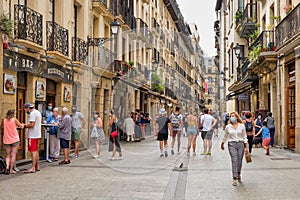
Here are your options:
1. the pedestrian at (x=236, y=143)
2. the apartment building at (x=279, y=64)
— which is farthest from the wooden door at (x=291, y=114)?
the pedestrian at (x=236, y=143)

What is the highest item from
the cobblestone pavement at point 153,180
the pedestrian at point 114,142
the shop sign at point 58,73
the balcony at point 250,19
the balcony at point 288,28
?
the balcony at point 250,19

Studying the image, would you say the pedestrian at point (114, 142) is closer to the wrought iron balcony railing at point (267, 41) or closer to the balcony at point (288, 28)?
the balcony at point (288, 28)

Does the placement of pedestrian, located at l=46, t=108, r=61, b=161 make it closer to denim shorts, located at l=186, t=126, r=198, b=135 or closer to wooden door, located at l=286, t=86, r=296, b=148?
denim shorts, located at l=186, t=126, r=198, b=135

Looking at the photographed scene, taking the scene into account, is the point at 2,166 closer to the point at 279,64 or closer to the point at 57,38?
the point at 57,38

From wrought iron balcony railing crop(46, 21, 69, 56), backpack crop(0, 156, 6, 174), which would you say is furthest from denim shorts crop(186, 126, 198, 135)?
backpack crop(0, 156, 6, 174)

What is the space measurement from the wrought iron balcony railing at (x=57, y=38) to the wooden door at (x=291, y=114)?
29.3 feet

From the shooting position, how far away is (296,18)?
54.6ft

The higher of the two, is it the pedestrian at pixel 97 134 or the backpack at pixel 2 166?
the pedestrian at pixel 97 134

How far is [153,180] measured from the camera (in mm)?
10141

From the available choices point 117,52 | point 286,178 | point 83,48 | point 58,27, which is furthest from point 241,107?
point 286,178

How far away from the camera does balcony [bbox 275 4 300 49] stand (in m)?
16.5

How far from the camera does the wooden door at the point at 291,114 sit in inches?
750

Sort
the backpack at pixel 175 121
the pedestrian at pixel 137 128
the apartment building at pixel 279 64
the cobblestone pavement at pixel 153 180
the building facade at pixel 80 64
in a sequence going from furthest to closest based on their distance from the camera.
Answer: the pedestrian at pixel 137 128, the apartment building at pixel 279 64, the backpack at pixel 175 121, the building facade at pixel 80 64, the cobblestone pavement at pixel 153 180

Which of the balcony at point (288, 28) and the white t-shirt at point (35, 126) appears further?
the balcony at point (288, 28)
